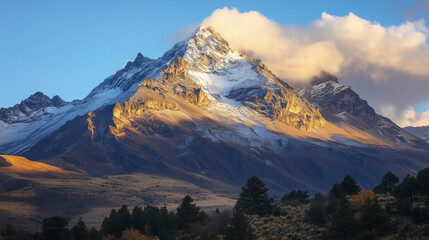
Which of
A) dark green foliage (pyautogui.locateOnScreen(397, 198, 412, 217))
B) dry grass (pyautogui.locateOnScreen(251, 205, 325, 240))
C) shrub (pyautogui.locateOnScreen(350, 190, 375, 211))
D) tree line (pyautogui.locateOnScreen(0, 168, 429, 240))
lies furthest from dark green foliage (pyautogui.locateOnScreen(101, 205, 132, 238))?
dark green foliage (pyautogui.locateOnScreen(397, 198, 412, 217))

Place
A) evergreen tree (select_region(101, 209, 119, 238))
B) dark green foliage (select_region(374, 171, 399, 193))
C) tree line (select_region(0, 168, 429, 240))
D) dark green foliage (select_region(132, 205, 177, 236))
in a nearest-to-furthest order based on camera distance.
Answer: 1. tree line (select_region(0, 168, 429, 240))
2. dark green foliage (select_region(132, 205, 177, 236))
3. dark green foliage (select_region(374, 171, 399, 193))
4. evergreen tree (select_region(101, 209, 119, 238))

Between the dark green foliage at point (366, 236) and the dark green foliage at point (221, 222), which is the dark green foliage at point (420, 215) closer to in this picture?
the dark green foliage at point (366, 236)

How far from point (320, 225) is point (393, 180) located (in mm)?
34729

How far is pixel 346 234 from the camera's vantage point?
3280 inches

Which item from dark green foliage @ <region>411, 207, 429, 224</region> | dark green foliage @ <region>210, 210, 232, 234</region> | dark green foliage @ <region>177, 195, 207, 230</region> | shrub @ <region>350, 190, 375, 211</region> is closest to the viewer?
dark green foliage @ <region>411, 207, 429, 224</region>

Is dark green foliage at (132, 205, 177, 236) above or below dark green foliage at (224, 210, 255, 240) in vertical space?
below

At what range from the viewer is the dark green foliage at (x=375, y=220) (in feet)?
263

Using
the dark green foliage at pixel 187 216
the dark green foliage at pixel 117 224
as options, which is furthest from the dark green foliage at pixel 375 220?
the dark green foliage at pixel 117 224

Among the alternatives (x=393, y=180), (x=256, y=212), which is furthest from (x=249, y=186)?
(x=393, y=180)

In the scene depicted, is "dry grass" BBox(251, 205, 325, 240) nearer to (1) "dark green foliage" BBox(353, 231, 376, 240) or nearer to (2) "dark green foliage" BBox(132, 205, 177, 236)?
(1) "dark green foliage" BBox(353, 231, 376, 240)

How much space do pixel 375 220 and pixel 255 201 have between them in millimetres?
36081

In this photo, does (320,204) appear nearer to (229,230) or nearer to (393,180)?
(229,230)

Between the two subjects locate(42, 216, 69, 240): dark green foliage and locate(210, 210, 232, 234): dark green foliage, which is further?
locate(42, 216, 69, 240): dark green foliage

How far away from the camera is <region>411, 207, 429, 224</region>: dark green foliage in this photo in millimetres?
79125
